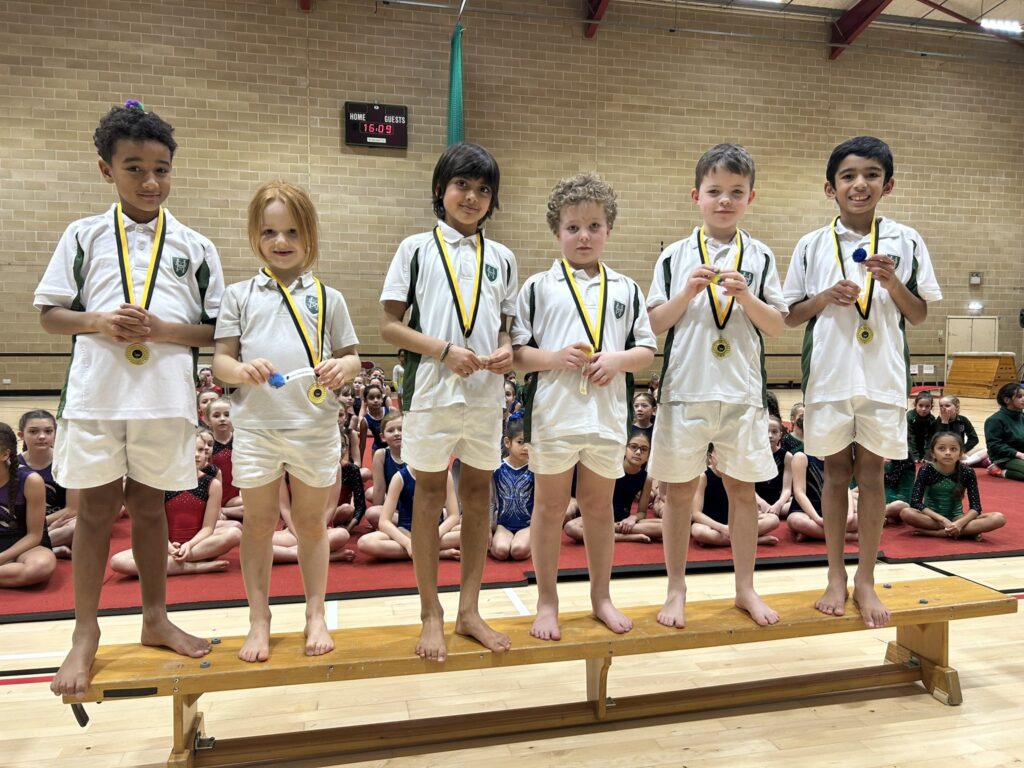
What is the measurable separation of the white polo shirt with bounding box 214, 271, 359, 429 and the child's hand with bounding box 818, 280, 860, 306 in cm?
174

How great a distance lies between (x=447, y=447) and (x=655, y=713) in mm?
1271

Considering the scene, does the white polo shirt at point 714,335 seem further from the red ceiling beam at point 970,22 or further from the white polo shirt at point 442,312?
the red ceiling beam at point 970,22

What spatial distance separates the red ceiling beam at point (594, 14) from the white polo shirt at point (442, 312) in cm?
1180

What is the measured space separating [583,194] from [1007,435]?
6.76 m

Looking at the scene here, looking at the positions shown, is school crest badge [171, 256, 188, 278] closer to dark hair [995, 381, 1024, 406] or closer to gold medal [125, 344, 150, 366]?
gold medal [125, 344, 150, 366]

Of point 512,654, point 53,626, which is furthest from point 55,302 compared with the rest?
point 53,626

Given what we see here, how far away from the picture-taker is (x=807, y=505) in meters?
4.91

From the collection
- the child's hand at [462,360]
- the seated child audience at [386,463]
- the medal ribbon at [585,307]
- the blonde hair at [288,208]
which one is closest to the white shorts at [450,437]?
the child's hand at [462,360]

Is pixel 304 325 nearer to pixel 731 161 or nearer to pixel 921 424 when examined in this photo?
pixel 731 161

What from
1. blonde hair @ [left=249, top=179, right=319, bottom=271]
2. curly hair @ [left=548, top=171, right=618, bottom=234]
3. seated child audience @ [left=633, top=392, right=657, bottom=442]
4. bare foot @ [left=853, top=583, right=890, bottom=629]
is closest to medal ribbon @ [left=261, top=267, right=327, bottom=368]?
blonde hair @ [left=249, top=179, right=319, bottom=271]

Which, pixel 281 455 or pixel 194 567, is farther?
pixel 194 567

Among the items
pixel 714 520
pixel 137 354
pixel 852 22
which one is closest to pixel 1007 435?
pixel 714 520

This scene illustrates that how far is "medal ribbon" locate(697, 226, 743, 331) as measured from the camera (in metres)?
2.59

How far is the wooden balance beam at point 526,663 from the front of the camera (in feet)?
7.18
